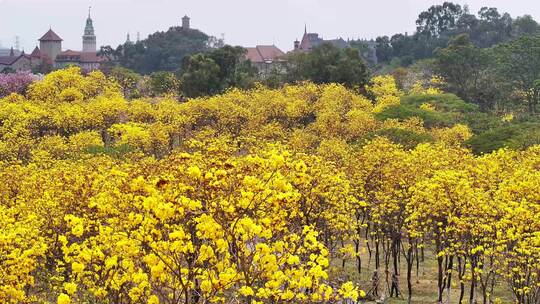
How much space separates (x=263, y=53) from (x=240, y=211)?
12354 cm

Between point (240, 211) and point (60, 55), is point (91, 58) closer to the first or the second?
point (60, 55)

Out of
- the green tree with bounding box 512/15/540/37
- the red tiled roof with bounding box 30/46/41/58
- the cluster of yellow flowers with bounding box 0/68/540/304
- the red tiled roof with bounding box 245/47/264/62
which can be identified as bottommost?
the cluster of yellow flowers with bounding box 0/68/540/304

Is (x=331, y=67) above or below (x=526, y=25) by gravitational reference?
below

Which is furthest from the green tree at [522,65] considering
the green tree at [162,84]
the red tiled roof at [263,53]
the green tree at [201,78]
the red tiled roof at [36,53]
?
the red tiled roof at [36,53]

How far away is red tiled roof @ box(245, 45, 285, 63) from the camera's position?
129375mm

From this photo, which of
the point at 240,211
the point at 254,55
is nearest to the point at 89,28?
the point at 254,55

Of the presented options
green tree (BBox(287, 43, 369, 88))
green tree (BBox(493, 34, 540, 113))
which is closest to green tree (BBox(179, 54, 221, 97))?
green tree (BBox(287, 43, 369, 88))

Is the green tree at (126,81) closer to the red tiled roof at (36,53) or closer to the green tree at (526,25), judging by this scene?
the red tiled roof at (36,53)

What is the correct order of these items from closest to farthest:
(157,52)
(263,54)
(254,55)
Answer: (254,55) < (263,54) < (157,52)

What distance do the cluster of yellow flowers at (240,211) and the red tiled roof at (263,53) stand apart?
8574 cm

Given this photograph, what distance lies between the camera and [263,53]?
132 m

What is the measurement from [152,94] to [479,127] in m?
39.3

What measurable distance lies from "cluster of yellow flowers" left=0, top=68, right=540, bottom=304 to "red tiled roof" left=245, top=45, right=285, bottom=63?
85.7 meters

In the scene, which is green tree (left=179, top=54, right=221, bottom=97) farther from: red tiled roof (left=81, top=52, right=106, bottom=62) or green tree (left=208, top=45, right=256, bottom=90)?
red tiled roof (left=81, top=52, right=106, bottom=62)
